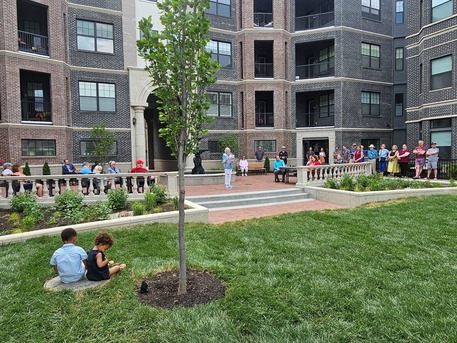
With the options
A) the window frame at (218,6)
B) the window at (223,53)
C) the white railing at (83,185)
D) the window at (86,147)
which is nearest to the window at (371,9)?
the window frame at (218,6)

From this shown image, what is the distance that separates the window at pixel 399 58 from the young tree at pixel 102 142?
23.0 m

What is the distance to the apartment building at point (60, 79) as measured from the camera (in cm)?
1712

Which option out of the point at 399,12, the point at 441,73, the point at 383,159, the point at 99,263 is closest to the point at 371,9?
the point at 399,12

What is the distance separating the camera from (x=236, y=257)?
5.60 meters

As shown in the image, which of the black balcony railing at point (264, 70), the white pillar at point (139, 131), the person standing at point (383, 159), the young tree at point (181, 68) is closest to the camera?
the young tree at point (181, 68)

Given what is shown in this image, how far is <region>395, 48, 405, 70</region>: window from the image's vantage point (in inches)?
1030

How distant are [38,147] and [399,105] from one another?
26692 millimetres

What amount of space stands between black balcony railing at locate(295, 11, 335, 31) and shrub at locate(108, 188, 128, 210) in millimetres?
22333

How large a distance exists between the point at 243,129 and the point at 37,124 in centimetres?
1386

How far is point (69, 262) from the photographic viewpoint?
4527 mm

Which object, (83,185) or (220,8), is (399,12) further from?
(83,185)

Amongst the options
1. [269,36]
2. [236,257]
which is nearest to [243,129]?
[269,36]

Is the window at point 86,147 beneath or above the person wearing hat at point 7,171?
above

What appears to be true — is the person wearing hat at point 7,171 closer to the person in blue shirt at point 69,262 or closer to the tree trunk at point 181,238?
the person in blue shirt at point 69,262
